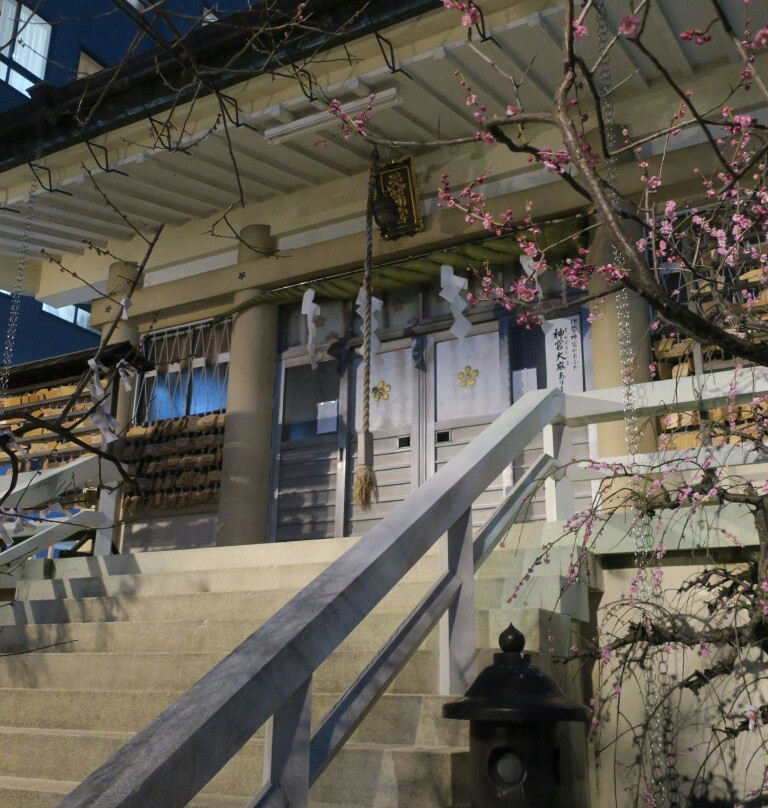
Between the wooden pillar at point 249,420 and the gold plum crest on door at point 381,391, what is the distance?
0.94m

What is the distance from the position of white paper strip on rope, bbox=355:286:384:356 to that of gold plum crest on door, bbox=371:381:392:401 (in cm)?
27

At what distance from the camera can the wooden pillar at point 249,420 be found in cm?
739

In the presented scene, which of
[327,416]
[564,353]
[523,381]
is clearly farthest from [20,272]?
[564,353]

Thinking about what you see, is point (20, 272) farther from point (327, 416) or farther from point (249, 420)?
point (327, 416)

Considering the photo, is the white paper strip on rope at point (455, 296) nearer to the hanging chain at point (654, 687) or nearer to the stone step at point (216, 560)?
the stone step at point (216, 560)

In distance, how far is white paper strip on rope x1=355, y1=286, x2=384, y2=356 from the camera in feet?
23.4

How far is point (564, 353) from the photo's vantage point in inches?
266

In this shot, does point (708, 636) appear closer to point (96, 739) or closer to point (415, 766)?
point (415, 766)

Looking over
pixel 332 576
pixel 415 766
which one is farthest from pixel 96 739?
pixel 332 576

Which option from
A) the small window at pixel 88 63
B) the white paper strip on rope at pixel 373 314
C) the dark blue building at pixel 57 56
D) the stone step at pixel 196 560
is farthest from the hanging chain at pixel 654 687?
the small window at pixel 88 63

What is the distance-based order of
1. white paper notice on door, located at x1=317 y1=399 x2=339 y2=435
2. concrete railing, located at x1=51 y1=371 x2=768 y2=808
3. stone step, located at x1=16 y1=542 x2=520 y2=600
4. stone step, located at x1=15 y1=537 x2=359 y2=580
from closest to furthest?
concrete railing, located at x1=51 y1=371 x2=768 y2=808
stone step, located at x1=16 y1=542 x2=520 y2=600
stone step, located at x1=15 y1=537 x2=359 y2=580
white paper notice on door, located at x1=317 y1=399 x2=339 y2=435

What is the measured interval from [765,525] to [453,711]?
4.32 ft

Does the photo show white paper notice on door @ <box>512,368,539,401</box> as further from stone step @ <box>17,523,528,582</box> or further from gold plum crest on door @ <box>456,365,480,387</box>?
stone step @ <box>17,523,528,582</box>

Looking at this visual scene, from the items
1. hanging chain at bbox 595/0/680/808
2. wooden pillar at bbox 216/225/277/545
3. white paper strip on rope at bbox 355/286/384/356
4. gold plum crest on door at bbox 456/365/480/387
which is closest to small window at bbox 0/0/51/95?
wooden pillar at bbox 216/225/277/545
